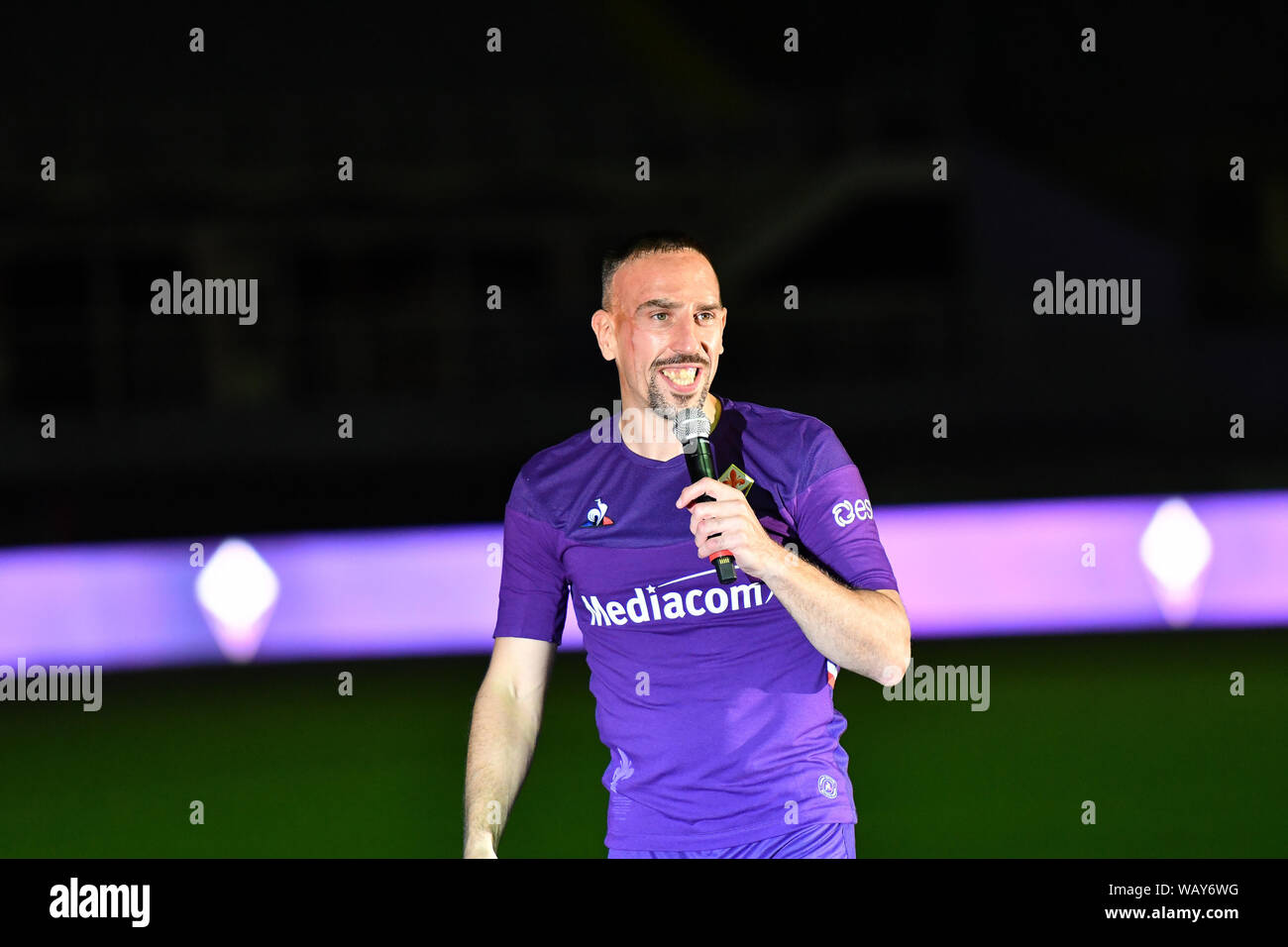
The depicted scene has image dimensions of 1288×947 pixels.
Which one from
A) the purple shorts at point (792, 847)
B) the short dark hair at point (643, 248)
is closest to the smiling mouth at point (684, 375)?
the short dark hair at point (643, 248)

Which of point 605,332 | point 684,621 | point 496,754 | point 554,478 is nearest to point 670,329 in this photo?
point 605,332

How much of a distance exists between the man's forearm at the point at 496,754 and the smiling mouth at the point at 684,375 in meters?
0.74

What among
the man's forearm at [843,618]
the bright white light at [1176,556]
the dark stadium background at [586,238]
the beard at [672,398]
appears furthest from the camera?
the dark stadium background at [586,238]

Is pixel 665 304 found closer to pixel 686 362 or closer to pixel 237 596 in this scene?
pixel 686 362

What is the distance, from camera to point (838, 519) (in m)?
2.73

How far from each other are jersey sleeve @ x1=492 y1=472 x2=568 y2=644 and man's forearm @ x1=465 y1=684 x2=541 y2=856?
154 mm

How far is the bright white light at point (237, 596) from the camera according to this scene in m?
8.75

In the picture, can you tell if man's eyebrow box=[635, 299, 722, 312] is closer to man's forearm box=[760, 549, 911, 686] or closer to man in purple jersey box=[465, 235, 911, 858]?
man in purple jersey box=[465, 235, 911, 858]

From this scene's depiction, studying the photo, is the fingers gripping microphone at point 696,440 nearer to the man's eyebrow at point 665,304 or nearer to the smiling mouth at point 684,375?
the smiling mouth at point 684,375

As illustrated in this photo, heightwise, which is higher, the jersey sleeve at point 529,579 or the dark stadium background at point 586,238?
the dark stadium background at point 586,238

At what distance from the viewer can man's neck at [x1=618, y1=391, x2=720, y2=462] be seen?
2906 millimetres

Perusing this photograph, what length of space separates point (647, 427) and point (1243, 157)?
16.9 meters

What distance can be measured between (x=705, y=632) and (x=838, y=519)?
1.15 feet
